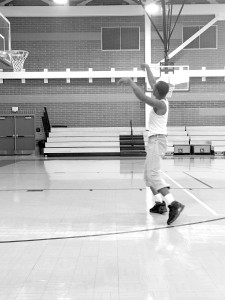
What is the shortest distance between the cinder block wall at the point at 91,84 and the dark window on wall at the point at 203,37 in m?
0.27

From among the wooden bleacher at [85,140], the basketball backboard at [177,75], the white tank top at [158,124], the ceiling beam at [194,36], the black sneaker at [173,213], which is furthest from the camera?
the ceiling beam at [194,36]

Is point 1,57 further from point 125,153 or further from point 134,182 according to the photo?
point 125,153

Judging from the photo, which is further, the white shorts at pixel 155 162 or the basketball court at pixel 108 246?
the white shorts at pixel 155 162

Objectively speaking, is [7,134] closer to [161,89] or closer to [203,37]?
[203,37]

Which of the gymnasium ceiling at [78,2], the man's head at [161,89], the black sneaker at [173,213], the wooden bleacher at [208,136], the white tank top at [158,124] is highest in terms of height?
the gymnasium ceiling at [78,2]

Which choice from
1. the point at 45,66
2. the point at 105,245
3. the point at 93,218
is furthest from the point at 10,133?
the point at 105,245

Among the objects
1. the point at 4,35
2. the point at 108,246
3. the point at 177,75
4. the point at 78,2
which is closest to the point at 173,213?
the point at 108,246

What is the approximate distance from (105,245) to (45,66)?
19.6 metres

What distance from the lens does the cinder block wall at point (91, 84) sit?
890 inches

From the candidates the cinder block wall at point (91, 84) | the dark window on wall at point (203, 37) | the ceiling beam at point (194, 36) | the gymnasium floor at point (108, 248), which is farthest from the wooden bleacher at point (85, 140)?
the gymnasium floor at point (108, 248)

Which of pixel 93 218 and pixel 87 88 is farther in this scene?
pixel 87 88

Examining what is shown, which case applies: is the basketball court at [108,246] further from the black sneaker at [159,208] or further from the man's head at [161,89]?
the man's head at [161,89]

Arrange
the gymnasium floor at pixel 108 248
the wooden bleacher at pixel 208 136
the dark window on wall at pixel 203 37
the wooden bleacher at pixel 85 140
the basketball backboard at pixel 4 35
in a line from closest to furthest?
the gymnasium floor at pixel 108 248 → the basketball backboard at pixel 4 35 → the wooden bleacher at pixel 85 140 → the wooden bleacher at pixel 208 136 → the dark window on wall at pixel 203 37

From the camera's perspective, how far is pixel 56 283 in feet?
10.3
